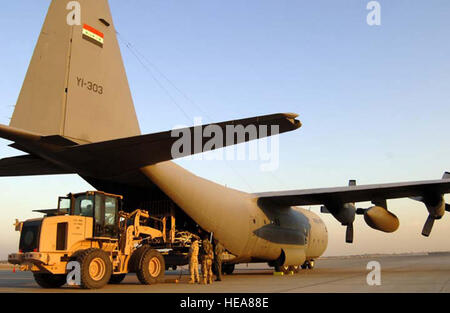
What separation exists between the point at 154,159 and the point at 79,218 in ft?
7.35

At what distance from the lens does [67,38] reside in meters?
9.98

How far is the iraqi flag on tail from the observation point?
1039 cm

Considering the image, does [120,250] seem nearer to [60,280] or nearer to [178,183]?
[60,280]

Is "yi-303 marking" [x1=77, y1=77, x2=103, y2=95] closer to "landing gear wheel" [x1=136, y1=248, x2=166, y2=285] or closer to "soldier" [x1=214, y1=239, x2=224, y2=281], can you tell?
"landing gear wheel" [x1=136, y1=248, x2=166, y2=285]

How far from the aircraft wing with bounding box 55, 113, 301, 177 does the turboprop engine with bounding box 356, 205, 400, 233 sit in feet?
26.7

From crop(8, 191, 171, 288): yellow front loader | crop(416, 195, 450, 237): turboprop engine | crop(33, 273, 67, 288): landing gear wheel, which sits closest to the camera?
crop(8, 191, 171, 288): yellow front loader

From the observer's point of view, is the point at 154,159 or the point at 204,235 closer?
the point at 154,159

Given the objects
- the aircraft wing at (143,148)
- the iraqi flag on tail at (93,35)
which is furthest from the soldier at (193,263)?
the iraqi flag on tail at (93,35)

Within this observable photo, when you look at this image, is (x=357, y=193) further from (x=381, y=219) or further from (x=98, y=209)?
(x=98, y=209)

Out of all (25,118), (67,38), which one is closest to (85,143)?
(25,118)

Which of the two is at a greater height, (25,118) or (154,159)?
(25,118)

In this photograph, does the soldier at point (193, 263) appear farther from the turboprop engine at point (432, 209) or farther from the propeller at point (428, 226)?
the propeller at point (428, 226)

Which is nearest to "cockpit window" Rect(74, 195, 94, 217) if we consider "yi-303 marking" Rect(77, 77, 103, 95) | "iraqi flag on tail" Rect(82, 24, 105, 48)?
"yi-303 marking" Rect(77, 77, 103, 95)

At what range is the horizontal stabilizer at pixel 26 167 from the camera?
11.2 m
